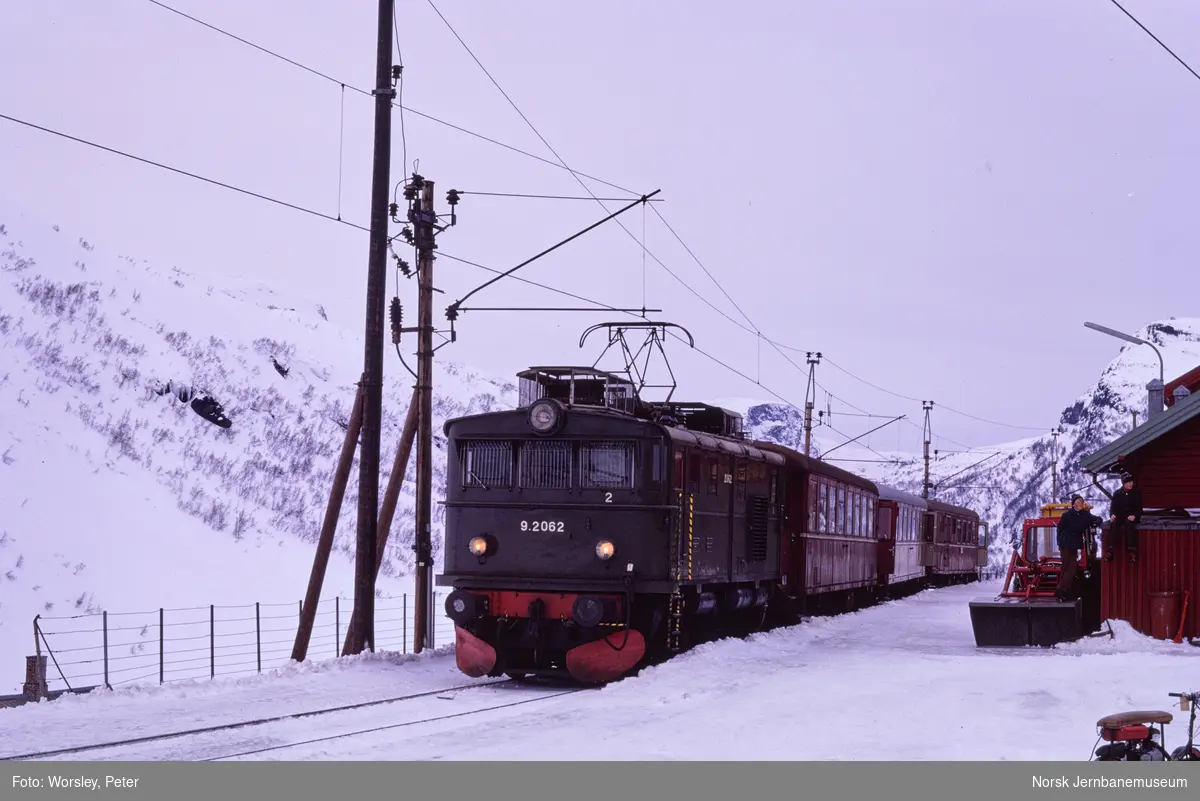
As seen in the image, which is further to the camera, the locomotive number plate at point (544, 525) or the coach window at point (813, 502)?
the coach window at point (813, 502)

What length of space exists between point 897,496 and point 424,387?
23.4 meters

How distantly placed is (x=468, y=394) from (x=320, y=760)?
75730 mm

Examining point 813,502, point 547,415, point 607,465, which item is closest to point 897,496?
point 813,502

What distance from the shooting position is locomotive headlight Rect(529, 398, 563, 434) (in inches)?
709

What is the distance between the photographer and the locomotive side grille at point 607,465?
58.3ft

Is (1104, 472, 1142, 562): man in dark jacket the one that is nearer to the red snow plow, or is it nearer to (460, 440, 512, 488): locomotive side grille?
the red snow plow

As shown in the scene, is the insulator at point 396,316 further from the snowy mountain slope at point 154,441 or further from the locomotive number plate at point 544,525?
the snowy mountain slope at point 154,441

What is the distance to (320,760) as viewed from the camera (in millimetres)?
10930

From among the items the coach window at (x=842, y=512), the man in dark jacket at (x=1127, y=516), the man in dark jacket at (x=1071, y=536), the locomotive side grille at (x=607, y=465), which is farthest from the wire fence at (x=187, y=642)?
the man in dark jacket at (x=1127, y=516)

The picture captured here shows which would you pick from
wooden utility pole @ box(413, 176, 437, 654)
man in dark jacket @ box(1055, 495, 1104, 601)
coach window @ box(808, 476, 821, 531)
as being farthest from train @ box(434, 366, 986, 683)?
coach window @ box(808, 476, 821, 531)

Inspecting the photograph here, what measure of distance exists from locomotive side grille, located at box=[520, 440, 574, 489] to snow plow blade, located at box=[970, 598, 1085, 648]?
26.4 ft

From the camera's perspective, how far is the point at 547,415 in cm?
1805
